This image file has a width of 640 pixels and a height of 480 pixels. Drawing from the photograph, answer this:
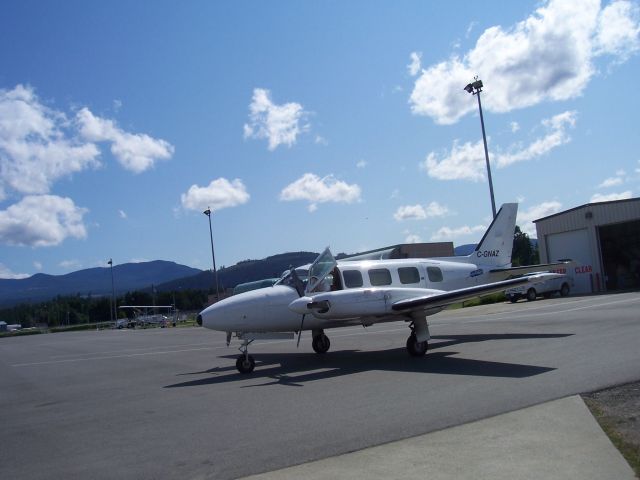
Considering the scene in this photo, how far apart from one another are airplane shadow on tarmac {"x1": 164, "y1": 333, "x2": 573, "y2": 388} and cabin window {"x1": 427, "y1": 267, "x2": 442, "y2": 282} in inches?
76.7

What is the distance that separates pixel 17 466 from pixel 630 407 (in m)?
7.79

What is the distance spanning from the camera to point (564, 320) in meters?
20.0

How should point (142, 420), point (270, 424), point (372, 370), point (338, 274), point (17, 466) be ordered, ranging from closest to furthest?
point (17, 466)
point (270, 424)
point (142, 420)
point (372, 370)
point (338, 274)

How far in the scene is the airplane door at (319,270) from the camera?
47.2 ft

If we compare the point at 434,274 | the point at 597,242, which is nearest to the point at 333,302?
the point at 434,274

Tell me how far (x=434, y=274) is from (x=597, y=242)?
96.2ft

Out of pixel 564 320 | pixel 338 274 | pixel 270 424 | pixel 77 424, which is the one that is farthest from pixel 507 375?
pixel 564 320

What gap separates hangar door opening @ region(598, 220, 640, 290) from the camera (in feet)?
145

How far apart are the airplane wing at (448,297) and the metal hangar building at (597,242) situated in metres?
31.3

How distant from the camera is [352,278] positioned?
1520 centimetres

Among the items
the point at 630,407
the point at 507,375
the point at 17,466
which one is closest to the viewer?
the point at 17,466

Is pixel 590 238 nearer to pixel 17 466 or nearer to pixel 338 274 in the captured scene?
pixel 338 274

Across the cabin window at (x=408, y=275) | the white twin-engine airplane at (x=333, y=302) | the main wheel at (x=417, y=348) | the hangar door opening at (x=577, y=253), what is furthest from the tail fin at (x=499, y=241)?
the hangar door opening at (x=577, y=253)

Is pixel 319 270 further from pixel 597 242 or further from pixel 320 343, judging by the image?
pixel 597 242
